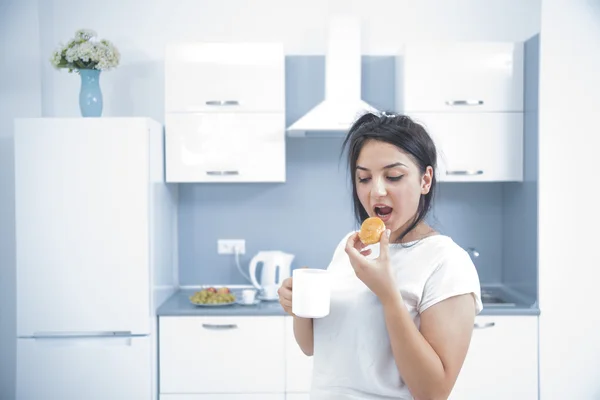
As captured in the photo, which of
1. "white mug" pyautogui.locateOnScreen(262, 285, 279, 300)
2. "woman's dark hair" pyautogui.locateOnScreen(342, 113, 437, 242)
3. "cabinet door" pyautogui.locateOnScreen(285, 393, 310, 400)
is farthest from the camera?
"white mug" pyautogui.locateOnScreen(262, 285, 279, 300)

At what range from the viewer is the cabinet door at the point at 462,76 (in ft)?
8.87

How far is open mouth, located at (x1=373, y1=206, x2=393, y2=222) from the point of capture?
1.09 meters

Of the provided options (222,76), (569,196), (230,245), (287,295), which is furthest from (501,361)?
(222,76)

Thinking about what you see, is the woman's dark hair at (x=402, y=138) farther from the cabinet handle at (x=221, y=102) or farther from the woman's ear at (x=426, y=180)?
the cabinet handle at (x=221, y=102)

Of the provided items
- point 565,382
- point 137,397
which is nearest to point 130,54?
point 137,397

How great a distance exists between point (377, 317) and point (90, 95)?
2075mm

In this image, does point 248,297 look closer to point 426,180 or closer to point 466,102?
point 466,102

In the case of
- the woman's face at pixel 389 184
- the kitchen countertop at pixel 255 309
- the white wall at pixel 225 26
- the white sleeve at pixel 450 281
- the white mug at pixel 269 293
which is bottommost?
the kitchen countertop at pixel 255 309

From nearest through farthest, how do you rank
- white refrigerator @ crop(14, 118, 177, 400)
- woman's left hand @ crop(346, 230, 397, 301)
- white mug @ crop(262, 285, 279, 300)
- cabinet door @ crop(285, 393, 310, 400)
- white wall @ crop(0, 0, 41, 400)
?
woman's left hand @ crop(346, 230, 397, 301) → white refrigerator @ crop(14, 118, 177, 400) → cabinet door @ crop(285, 393, 310, 400) → white mug @ crop(262, 285, 279, 300) → white wall @ crop(0, 0, 41, 400)

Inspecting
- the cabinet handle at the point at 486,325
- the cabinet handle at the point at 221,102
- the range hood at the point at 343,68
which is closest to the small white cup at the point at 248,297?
the range hood at the point at 343,68

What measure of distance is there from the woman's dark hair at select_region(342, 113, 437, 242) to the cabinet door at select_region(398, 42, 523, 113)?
1625 millimetres

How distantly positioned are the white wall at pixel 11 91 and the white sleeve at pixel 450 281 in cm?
268

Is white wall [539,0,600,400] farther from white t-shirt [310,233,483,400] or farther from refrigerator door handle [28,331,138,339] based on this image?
refrigerator door handle [28,331,138,339]

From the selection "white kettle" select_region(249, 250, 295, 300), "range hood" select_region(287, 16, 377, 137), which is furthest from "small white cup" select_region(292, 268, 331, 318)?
"white kettle" select_region(249, 250, 295, 300)
